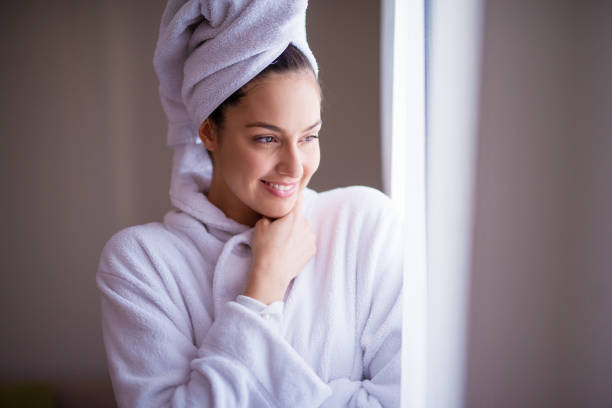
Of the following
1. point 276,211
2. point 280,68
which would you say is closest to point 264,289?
point 276,211

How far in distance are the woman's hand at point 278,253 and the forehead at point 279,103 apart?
7.1 inches

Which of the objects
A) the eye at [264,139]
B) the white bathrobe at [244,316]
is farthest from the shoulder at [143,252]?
the eye at [264,139]

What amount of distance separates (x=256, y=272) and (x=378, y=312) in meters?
0.22

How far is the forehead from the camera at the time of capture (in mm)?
742

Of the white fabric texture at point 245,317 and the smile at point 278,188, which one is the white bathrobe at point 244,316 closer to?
the white fabric texture at point 245,317

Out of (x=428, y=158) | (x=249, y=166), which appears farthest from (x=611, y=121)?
(x=249, y=166)

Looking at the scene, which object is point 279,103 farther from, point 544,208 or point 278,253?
point 544,208

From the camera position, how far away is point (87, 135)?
49.3 inches

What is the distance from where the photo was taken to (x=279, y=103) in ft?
2.43

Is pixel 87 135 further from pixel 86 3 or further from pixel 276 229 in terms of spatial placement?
pixel 276 229

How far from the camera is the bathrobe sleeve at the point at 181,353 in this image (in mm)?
695

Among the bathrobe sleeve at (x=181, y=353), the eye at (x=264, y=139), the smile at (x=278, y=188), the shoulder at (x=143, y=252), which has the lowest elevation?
the bathrobe sleeve at (x=181, y=353)

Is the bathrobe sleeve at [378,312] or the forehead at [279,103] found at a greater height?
the forehead at [279,103]

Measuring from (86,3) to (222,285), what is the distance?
910 mm
